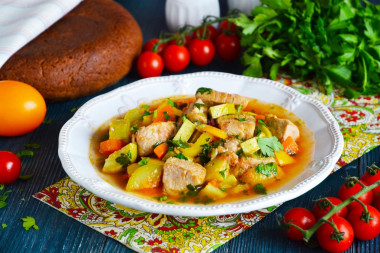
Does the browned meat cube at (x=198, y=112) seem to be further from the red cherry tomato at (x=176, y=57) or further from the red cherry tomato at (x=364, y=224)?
the red cherry tomato at (x=176, y=57)

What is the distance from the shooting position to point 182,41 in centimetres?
613

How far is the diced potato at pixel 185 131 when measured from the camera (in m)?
3.96

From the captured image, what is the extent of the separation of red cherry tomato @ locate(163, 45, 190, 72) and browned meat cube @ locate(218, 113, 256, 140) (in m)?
1.99

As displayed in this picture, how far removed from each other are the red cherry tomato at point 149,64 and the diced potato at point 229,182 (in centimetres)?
245

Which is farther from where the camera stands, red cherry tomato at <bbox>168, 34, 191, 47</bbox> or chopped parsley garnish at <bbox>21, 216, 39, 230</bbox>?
red cherry tomato at <bbox>168, 34, 191, 47</bbox>

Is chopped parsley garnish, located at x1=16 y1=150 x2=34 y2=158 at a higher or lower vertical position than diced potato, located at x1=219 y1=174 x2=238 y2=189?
lower

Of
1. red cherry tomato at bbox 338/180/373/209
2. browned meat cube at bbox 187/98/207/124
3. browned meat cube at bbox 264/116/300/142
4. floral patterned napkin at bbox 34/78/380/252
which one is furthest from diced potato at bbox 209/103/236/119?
red cherry tomato at bbox 338/180/373/209

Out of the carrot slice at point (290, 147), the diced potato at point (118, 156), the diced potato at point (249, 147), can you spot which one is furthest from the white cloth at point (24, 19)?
the carrot slice at point (290, 147)

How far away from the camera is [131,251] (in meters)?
3.39

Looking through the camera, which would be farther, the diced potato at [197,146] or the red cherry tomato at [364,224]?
the diced potato at [197,146]

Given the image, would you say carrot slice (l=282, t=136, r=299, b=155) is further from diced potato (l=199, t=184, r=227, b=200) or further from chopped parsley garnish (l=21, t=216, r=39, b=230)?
chopped parsley garnish (l=21, t=216, r=39, b=230)

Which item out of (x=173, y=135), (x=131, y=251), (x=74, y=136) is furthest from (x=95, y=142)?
(x=131, y=251)

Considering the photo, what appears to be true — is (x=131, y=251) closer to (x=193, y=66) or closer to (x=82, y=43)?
(x=82, y=43)

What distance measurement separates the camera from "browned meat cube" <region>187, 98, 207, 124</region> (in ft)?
13.4
